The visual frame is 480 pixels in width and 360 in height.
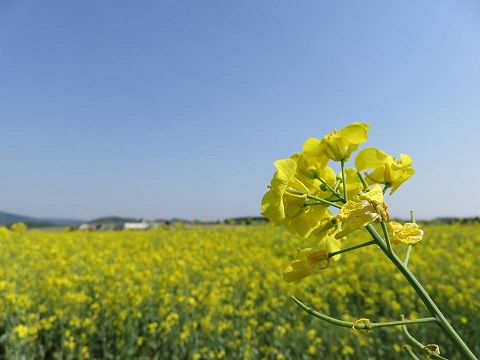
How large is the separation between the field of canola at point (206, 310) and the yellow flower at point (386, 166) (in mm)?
2922

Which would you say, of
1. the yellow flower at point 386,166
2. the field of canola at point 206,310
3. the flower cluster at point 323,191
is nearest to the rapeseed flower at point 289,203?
the flower cluster at point 323,191

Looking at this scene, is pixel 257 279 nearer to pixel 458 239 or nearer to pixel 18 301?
pixel 18 301

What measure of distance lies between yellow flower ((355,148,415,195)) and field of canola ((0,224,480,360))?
2922 millimetres

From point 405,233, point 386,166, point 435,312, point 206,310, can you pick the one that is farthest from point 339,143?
point 206,310

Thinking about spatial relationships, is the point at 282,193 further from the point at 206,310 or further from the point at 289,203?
the point at 206,310

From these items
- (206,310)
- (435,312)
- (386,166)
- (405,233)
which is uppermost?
(386,166)

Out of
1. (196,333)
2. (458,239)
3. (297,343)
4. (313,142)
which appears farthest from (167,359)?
(458,239)

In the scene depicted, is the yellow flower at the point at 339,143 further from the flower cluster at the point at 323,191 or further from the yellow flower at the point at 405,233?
the yellow flower at the point at 405,233

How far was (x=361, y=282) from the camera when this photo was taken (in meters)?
5.16

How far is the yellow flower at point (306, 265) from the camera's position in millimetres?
667

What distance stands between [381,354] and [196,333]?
5.44 feet

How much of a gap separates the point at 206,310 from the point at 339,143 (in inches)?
135

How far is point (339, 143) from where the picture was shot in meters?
0.71

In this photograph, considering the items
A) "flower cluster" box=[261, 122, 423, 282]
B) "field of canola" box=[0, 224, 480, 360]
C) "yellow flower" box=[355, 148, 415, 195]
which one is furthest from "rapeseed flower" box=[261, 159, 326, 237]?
"field of canola" box=[0, 224, 480, 360]
